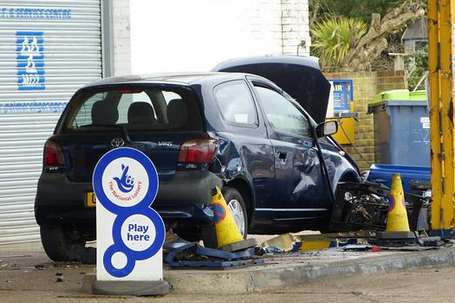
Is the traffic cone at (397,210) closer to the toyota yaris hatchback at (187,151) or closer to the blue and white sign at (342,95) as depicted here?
the toyota yaris hatchback at (187,151)

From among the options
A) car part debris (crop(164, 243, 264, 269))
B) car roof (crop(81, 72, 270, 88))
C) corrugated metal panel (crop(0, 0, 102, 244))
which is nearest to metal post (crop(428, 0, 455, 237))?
car roof (crop(81, 72, 270, 88))

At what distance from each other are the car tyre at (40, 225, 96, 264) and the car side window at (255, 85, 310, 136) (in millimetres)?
2197

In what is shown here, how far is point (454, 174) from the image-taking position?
10.3 metres

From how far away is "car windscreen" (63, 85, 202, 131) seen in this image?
9633 mm

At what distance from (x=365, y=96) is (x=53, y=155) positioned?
40.8ft

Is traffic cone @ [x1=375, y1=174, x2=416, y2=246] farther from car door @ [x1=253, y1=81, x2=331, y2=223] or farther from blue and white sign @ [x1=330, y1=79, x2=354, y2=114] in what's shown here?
blue and white sign @ [x1=330, y1=79, x2=354, y2=114]

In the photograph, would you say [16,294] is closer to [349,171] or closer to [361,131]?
[349,171]

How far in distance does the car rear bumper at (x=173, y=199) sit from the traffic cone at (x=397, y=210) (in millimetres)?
1800

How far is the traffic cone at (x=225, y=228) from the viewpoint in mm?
9055

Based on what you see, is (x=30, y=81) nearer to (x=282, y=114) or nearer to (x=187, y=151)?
(x=282, y=114)

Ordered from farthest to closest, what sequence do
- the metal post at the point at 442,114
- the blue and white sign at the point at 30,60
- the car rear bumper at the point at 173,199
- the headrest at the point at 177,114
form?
the blue and white sign at the point at 30,60 → the metal post at the point at 442,114 → the headrest at the point at 177,114 → the car rear bumper at the point at 173,199

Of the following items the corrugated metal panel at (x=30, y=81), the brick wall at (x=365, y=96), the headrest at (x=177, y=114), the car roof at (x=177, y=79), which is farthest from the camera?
the brick wall at (x=365, y=96)

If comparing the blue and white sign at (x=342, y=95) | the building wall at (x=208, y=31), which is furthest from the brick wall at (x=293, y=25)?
the blue and white sign at (x=342, y=95)

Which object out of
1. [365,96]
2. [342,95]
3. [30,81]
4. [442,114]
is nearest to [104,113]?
[442,114]
